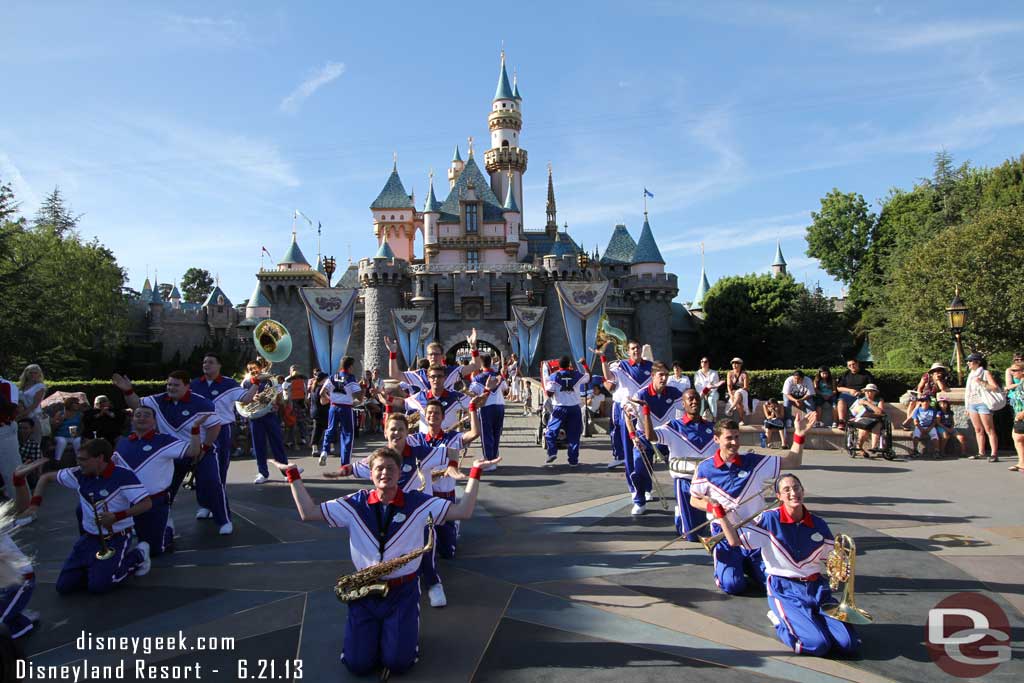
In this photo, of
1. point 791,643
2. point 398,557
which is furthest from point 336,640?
point 791,643

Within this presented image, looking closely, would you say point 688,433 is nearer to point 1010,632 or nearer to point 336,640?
point 1010,632

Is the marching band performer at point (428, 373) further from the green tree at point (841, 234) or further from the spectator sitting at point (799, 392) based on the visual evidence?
the green tree at point (841, 234)

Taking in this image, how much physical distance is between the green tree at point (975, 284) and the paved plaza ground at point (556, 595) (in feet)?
58.6

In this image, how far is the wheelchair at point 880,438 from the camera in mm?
10672

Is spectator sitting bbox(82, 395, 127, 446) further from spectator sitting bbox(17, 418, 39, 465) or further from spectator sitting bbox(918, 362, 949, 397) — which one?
spectator sitting bbox(918, 362, 949, 397)

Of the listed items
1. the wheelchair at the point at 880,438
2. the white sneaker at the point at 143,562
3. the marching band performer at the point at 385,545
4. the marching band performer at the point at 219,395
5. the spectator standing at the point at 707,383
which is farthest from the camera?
the spectator standing at the point at 707,383

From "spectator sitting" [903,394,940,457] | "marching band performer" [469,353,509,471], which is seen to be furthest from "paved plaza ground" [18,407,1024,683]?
"spectator sitting" [903,394,940,457]

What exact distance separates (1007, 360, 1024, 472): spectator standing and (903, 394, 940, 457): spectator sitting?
1.08 meters

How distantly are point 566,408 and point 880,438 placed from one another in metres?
5.52

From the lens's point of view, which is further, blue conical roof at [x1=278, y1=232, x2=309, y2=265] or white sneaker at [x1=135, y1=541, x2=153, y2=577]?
blue conical roof at [x1=278, y1=232, x2=309, y2=265]

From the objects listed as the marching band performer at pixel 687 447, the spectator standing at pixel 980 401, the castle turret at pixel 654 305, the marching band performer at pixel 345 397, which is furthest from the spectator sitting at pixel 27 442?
the castle turret at pixel 654 305

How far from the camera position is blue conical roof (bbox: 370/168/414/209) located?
51.8 metres

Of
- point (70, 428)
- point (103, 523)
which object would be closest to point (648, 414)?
point (103, 523)

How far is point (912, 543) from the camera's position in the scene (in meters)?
5.64
